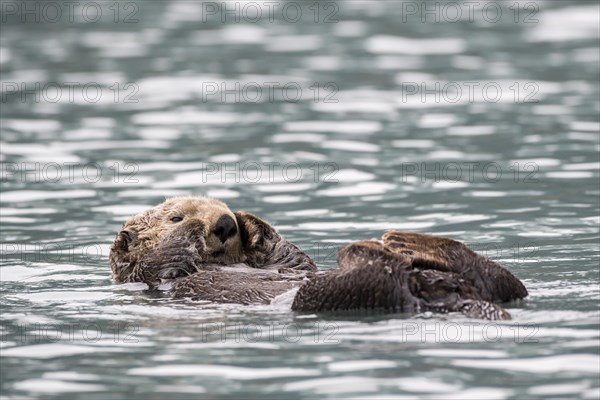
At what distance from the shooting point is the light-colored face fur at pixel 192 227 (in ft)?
25.3

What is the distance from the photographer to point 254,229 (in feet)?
25.9

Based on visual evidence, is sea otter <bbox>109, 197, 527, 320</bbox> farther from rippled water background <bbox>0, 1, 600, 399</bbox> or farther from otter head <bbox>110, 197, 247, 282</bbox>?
rippled water background <bbox>0, 1, 600, 399</bbox>

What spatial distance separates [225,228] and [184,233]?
26cm

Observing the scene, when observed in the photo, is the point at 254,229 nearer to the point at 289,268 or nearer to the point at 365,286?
the point at 289,268

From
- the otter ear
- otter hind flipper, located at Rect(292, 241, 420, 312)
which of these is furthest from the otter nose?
otter hind flipper, located at Rect(292, 241, 420, 312)

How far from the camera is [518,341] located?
605 cm

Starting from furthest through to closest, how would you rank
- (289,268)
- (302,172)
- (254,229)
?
1. (302,172)
2. (254,229)
3. (289,268)

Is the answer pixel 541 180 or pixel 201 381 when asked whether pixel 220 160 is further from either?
pixel 201 381

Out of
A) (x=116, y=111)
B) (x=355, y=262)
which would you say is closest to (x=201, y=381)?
(x=355, y=262)

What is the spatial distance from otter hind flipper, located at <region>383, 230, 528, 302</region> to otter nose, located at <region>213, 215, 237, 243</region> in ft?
4.20

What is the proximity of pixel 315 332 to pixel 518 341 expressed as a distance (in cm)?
101

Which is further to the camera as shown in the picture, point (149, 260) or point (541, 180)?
point (541, 180)

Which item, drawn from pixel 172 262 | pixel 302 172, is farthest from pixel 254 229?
pixel 302 172

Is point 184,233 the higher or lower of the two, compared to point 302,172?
lower
